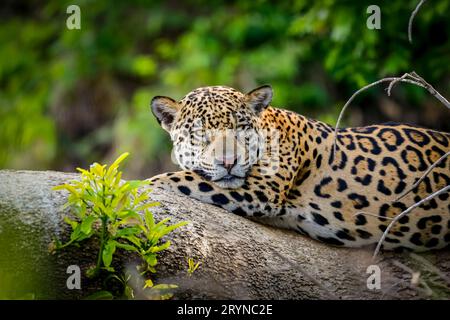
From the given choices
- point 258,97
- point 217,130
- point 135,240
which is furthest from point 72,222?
point 258,97

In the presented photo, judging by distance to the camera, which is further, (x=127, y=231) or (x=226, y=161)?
(x=226, y=161)

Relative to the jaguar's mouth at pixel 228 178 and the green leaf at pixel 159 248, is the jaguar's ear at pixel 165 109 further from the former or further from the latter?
the green leaf at pixel 159 248

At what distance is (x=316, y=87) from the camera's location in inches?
730

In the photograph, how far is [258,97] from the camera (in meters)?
8.63

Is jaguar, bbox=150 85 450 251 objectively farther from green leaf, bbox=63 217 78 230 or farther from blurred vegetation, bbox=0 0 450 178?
blurred vegetation, bbox=0 0 450 178

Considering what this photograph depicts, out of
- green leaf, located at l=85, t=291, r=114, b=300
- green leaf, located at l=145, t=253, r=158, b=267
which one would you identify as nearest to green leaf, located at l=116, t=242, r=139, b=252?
green leaf, located at l=145, t=253, r=158, b=267

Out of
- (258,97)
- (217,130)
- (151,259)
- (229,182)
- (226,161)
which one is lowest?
(151,259)

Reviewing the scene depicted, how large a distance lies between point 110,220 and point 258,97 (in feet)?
8.60

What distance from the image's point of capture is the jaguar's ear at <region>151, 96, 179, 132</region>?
343 inches

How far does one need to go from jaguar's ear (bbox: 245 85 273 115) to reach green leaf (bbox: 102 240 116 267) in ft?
8.74

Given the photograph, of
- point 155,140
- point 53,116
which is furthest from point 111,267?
point 53,116

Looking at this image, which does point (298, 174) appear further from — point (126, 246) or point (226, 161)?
point (126, 246)

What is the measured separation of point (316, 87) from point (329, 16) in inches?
182
